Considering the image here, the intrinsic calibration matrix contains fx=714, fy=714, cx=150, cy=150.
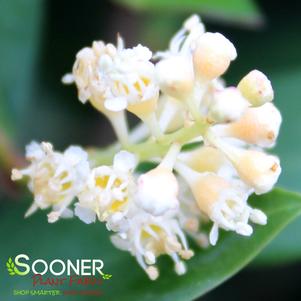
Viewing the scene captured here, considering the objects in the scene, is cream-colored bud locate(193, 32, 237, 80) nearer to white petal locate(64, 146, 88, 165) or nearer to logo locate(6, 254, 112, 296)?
white petal locate(64, 146, 88, 165)

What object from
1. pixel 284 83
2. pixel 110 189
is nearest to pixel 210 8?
pixel 284 83

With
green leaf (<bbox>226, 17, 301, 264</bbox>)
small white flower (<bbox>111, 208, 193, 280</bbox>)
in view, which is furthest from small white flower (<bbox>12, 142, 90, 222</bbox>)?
green leaf (<bbox>226, 17, 301, 264</bbox>)

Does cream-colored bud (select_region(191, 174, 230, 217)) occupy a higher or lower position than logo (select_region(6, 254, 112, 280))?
lower

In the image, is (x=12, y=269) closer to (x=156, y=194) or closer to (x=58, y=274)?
(x=58, y=274)

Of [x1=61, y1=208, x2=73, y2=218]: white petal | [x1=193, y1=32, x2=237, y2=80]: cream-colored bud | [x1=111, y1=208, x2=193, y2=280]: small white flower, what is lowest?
[x1=111, y1=208, x2=193, y2=280]: small white flower

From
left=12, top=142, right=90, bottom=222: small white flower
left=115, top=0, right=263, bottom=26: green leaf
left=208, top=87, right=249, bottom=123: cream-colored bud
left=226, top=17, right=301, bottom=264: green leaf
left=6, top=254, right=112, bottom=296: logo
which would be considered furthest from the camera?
left=115, top=0, right=263, bottom=26: green leaf

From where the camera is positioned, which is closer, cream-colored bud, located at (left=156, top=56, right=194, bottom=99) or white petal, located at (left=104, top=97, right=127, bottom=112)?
cream-colored bud, located at (left=156, top=56, right=194, bottom=99)

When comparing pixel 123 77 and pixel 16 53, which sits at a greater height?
pixel 16 53

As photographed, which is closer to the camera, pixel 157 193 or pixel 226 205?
pixel 157 193
